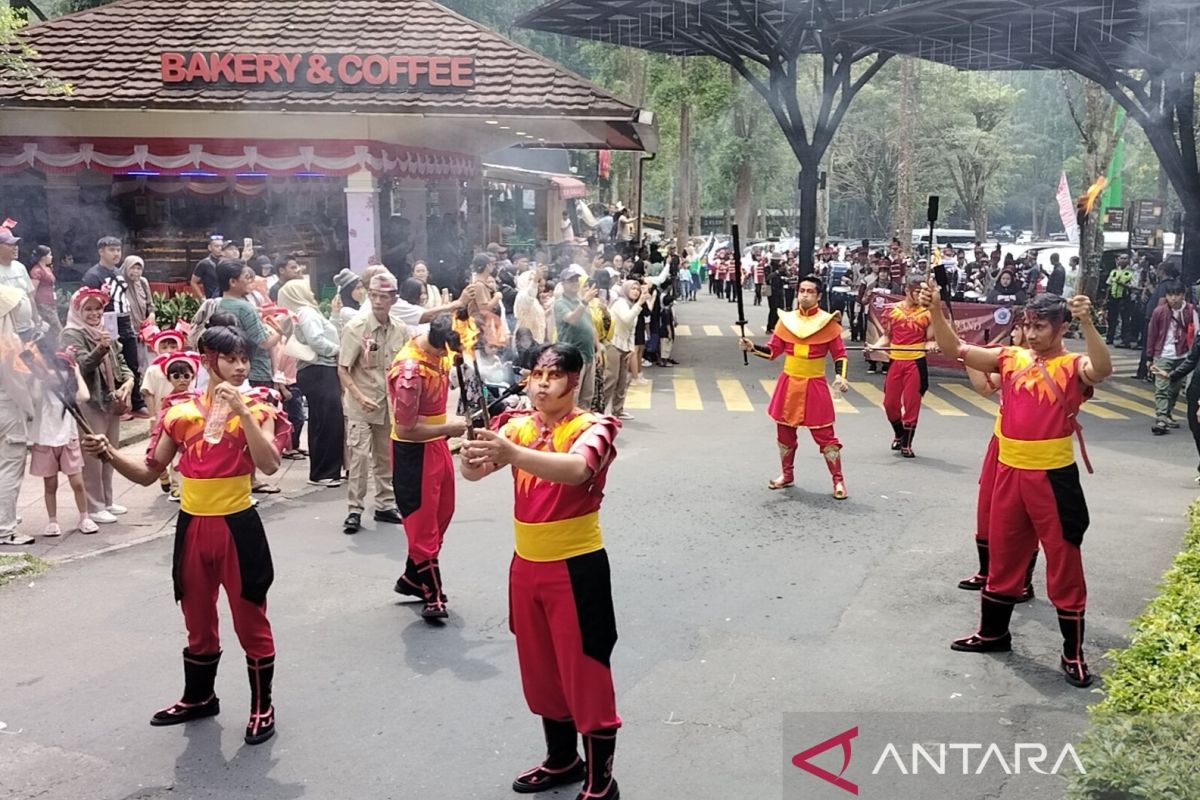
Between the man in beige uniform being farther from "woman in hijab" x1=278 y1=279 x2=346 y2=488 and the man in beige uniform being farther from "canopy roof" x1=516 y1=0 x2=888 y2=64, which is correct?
"canopy roof" x1=516 y1=0 x2=888 y2=64

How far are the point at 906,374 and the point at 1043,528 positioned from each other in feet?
18.1

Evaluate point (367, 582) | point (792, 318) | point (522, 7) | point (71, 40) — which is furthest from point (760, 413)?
point (522, 7)

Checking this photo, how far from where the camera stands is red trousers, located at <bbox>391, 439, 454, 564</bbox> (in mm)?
6402

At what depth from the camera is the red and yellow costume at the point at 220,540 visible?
482 centimetres

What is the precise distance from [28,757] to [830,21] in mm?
16276

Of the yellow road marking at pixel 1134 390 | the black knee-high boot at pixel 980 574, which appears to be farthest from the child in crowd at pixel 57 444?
the yellow road marking at pixel 1134 390

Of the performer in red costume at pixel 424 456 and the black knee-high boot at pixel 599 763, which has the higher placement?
the performer in red costume at pixel 424 456

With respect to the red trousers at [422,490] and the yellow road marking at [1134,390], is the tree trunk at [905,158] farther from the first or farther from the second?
the red trousers at [422,490]

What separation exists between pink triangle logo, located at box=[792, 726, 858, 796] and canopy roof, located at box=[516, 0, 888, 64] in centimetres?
1444

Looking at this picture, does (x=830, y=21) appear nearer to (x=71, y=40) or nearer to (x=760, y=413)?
(x=760, y=413)

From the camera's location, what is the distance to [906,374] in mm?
11000

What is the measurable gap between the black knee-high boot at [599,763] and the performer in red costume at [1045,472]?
2.58 metres

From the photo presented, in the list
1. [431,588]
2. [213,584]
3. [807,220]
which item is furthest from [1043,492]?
[807,220]

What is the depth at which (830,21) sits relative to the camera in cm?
1788
